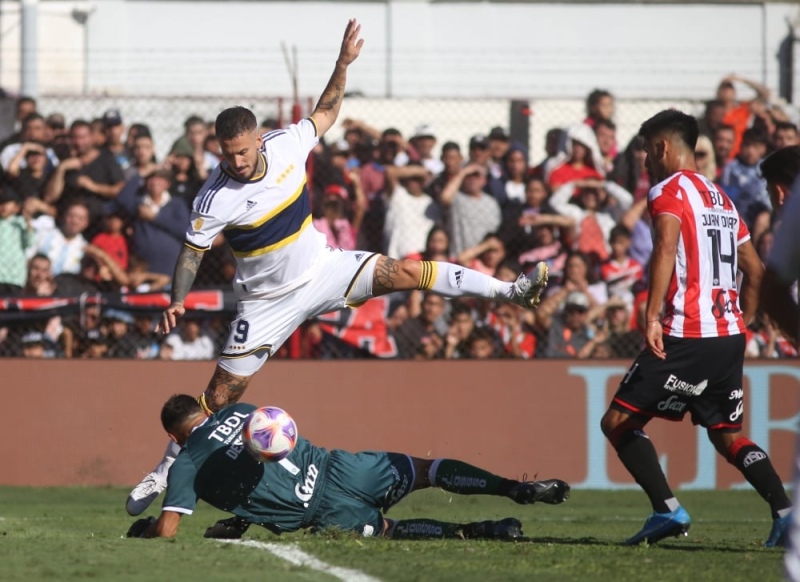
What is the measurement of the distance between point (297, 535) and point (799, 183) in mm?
4344

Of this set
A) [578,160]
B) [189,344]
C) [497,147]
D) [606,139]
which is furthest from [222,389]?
[606,139]

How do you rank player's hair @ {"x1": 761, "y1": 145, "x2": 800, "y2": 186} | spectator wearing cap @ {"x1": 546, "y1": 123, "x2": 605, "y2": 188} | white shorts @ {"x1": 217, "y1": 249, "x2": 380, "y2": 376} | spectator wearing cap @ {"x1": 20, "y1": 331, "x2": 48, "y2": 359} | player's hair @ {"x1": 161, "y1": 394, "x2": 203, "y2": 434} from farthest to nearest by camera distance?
1. spectator wearing cap @ {"x1": 546, "y1": 123, "x2": 605, "y2": 188}
2. spectator wearing cap @ {"x1": 20, "y1": 331, "x2": 48, "y2": 359}
3. white shorts @ {"x1": 217, "y1": 249, "x2": 380, "y2": 376}
4. player's hair @ {"x1": 161, "y1": 394, "x2": 203, "y2": 434}
5. player's hair @ {"x1": 761, "y1": 145, "x2": 800, "y2": 186}

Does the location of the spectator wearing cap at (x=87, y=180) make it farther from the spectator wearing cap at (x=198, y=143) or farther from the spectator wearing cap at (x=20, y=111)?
the spectator wearing cap at (x=198, y=143)

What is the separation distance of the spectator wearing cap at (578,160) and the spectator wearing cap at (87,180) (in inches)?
188

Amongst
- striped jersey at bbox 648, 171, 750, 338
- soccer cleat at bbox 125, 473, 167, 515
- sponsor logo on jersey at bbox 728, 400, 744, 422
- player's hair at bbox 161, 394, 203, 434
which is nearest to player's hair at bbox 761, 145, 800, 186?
striped jersey at bbox 648, 171, 750, 338

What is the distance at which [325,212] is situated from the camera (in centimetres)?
1345

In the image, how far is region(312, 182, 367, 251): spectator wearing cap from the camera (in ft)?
44.1

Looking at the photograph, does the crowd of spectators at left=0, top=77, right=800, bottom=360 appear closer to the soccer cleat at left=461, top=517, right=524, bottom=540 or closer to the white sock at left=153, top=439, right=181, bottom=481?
the white sock at left=153, top=439, right=181, bottom=481

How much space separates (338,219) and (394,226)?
61 cm

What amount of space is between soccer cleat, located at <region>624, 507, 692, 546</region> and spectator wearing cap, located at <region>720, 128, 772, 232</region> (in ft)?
22.0

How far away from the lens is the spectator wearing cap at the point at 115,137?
13.7 m

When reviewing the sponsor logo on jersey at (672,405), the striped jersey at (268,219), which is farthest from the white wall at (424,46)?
the sponsor logo on jersey at (672,405)

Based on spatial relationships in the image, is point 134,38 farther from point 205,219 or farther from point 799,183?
point 799,183

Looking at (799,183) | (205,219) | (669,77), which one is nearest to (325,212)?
(205,219)
